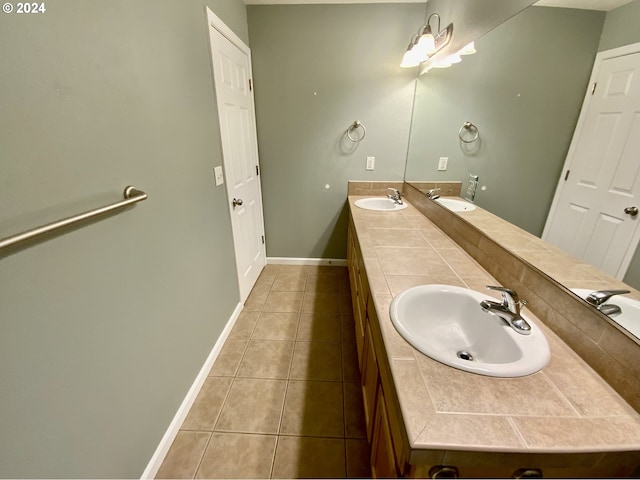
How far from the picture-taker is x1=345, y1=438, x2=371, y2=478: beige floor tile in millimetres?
1169

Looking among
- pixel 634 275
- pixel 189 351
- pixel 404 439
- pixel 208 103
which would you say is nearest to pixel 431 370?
pixel 404 439

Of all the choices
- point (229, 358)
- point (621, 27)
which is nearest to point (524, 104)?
point (621, 27)

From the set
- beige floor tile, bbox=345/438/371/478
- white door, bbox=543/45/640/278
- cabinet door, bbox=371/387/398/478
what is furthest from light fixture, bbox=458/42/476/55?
beige floor tile, bbox=345/438/371/478

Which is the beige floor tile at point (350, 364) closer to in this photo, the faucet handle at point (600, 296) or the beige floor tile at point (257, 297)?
the beige floor tile at point (257, 297)

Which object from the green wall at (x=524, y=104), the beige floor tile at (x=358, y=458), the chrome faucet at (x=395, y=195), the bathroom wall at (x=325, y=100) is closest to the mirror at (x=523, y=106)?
the green wall at (x=524, y=104)

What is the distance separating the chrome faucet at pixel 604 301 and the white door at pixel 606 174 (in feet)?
0.25

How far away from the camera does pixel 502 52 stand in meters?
1.23

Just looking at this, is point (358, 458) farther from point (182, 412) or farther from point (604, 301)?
point (604, 301)

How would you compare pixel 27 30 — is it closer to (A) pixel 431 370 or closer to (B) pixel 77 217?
(B) pixel 77 217

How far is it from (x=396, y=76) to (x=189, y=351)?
2654 mm

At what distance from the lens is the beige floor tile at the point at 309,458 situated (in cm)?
117

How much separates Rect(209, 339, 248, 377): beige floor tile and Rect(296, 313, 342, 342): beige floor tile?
42cm

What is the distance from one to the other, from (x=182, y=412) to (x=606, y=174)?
6.49ft

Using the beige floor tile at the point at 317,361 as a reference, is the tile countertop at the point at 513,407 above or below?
above
